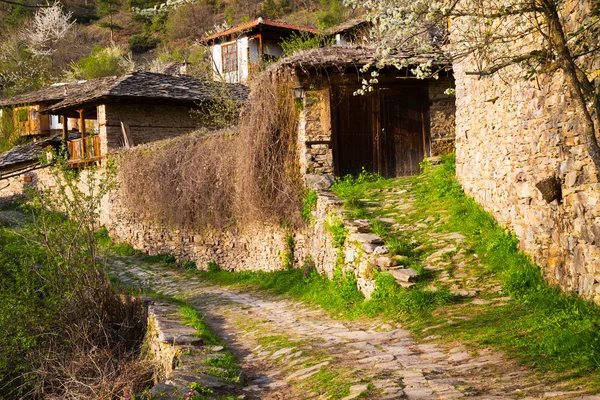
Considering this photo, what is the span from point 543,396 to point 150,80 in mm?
18117

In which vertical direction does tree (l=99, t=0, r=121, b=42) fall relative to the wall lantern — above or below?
above

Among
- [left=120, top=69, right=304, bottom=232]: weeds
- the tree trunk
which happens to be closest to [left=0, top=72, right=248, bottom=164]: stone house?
[left=120, top=69, right=304, bottom=232]: weeds

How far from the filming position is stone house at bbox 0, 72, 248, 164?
18.8m

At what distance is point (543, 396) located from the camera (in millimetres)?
3744

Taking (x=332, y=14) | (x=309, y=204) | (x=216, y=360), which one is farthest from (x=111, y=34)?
(x=216, y=360)

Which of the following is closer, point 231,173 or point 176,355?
point 176,355

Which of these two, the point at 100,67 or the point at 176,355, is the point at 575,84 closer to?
the point at 176,355

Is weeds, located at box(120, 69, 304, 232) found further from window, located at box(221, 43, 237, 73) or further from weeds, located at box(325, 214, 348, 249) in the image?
window, located at box(221, 43, 237, 73)

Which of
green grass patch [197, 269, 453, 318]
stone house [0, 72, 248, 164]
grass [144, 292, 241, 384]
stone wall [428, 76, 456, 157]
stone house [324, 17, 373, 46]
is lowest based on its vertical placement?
grass [144, 292, 241, 384]

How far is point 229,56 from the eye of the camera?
2806 centimetres

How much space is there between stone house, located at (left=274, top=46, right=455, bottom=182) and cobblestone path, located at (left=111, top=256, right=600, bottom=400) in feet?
12.3

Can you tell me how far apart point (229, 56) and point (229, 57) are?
0.16ft

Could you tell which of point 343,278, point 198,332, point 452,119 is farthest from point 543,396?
point 452,119

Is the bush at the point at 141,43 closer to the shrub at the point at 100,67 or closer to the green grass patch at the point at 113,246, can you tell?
the shrub at the point at 100,67
